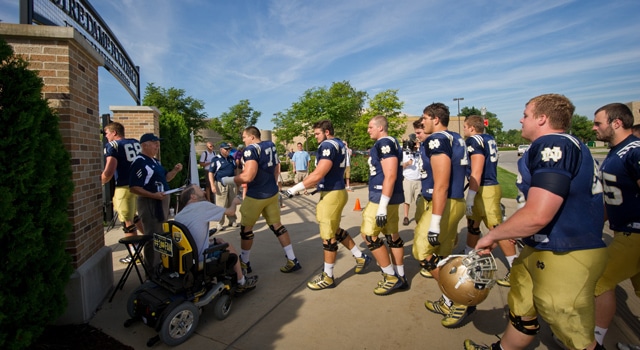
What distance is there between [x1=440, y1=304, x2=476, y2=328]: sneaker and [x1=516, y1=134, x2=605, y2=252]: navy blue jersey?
55.0 inches

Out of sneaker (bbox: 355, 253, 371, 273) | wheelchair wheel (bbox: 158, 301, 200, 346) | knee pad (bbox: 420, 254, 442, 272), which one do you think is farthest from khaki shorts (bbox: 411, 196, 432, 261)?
wheelchair wheel (bbox: 158, 301, 200, 346)

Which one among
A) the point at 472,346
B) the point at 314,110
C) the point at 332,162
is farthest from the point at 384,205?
the point at 314,110

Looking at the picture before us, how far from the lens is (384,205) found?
12.2 feet

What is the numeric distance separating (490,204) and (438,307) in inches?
70.6

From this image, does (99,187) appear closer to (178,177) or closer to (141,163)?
(141,163)

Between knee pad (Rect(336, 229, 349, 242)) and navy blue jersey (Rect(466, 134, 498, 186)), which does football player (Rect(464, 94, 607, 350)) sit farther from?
knee pad (Rect(336, 229, 349, 242))

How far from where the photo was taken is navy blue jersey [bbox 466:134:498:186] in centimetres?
434

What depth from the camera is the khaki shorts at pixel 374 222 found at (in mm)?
3926

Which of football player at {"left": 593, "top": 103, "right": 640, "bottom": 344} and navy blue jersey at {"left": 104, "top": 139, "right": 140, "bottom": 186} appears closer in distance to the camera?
football player at {"left": 593, "top": 103, "right": 640, "bottom": 344}

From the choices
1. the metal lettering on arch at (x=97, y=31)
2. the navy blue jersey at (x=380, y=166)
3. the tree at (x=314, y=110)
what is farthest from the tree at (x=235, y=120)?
the navy blue jersey at (x=380, y=166)

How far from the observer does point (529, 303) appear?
7.27 ft

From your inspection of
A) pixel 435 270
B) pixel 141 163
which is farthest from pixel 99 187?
pixel 435 270

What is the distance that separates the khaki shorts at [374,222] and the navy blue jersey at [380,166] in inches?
3.5

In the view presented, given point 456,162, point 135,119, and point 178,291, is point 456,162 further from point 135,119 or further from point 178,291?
point 135,119
